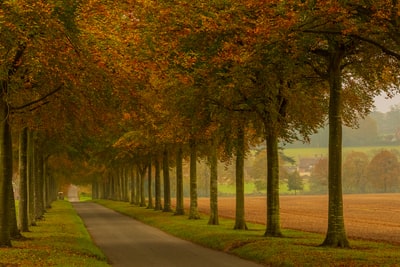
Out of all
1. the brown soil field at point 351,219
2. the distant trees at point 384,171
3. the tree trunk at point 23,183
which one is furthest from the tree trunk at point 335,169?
the distant trees at point 384,171

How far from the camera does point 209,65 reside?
85.1 feet

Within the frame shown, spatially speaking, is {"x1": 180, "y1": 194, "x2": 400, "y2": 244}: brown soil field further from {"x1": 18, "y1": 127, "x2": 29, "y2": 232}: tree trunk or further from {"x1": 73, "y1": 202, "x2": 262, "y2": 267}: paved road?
{"x1": 18, "y1": 127, "x2": 29, "y2": 232}: tree trunk

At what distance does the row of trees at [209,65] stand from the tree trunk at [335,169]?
0.04 m

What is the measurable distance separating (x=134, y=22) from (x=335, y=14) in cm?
1002

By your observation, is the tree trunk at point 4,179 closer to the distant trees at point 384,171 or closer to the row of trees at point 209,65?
the row of trees at point 209,65

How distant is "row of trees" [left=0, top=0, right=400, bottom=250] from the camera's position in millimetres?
20062

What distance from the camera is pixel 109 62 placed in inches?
956

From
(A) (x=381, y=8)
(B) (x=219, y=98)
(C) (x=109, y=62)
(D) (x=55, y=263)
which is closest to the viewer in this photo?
(A) (x=381, y=8)

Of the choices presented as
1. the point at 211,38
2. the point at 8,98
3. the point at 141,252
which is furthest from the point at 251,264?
the point at 8,98

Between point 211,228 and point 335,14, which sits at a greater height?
point 335,14

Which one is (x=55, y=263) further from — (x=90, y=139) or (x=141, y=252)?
(x=90, y=139)

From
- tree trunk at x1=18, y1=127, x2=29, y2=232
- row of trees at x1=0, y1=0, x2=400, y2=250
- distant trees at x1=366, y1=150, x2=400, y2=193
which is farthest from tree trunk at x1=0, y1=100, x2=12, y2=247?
distant trees at x1=366, y1=150, x2=400, y2=193

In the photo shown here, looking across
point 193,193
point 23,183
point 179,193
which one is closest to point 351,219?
point 193,193

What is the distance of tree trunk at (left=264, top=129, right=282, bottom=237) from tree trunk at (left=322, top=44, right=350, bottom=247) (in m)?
5.51
